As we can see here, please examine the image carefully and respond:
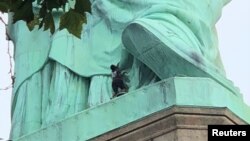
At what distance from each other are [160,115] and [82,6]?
2.13 meters

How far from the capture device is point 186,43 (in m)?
10.3

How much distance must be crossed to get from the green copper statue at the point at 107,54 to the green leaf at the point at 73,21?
94.5 inches

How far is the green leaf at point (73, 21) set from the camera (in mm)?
7793

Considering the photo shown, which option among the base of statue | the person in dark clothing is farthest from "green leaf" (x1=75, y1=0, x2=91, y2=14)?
the person in dark clothing

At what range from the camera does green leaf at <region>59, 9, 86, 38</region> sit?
7.79m

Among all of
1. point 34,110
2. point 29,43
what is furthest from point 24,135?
point 29,43

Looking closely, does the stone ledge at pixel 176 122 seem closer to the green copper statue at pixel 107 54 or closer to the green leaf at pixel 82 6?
the green copper statue at pixel 107 54

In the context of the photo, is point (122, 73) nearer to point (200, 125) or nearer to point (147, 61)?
point (147, 61)

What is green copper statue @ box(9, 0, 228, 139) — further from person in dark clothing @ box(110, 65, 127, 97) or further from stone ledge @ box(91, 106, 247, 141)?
stone ledge @ box(91, 106, 247, 141)

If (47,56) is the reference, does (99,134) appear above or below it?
below

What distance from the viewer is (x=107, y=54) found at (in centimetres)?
1102

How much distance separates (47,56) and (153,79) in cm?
123

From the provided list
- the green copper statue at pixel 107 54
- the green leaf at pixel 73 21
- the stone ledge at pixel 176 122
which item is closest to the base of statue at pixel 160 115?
the stone ledge at pixel 176 122

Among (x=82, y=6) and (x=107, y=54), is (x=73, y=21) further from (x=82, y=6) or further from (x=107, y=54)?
(x=107, y=54)
